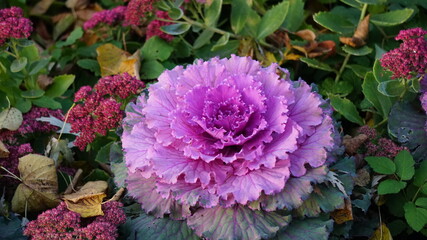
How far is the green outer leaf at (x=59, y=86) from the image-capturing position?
2.29m

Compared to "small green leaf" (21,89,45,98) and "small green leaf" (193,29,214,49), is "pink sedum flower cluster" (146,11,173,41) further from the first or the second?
"small green leaf" (21,89,45,98)

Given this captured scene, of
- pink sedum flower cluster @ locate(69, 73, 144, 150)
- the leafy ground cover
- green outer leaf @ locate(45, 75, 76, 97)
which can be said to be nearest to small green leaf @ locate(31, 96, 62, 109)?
the leafy ground cover

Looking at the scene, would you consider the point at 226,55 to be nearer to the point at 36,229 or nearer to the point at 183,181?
the point at 183,181

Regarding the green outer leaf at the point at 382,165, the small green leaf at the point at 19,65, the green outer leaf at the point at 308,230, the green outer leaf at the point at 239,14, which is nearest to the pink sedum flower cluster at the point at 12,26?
the small green leaf at the point at 19,65

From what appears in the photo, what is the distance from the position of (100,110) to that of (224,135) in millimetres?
542

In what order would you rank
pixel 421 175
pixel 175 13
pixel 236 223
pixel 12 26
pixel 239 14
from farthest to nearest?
pixel 239 14 < pixel 175 13 < pixel 12 26 < pixel 421 175 < pixel 236 223

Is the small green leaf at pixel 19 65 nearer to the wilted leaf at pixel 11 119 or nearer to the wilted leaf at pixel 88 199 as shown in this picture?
the wilted leaf at pixel 11 119

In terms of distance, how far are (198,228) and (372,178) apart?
669mm

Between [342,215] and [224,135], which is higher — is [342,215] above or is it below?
below

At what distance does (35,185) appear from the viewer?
1727 millimetres

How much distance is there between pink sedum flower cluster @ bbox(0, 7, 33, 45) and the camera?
1.96m

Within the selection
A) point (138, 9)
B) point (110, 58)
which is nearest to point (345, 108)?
point (138, 9)

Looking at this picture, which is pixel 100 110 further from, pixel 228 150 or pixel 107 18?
pixel 107 18

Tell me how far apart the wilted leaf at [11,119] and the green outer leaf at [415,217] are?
1.39m
